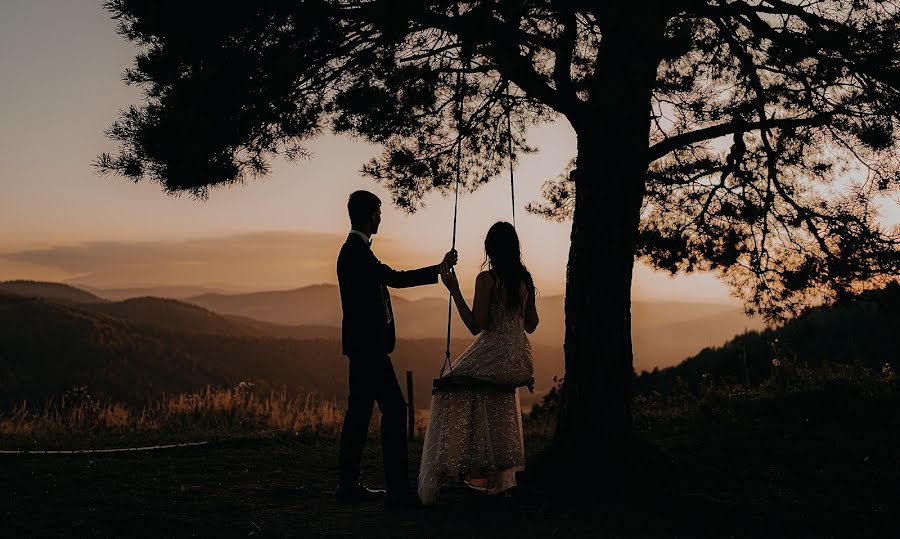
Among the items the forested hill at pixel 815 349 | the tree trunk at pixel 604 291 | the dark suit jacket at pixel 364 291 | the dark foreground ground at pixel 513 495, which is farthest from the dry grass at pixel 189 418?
the forested hill at pixel 815 349

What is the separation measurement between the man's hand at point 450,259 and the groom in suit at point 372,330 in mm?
306

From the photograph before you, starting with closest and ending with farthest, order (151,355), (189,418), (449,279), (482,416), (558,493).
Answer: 1. (449,279)
2. (482,416)
3. (558,493)
4. (189,418)
5. (151,355)

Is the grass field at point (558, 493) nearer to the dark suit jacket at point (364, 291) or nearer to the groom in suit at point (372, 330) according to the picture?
the groom in suit at point (372, 330)

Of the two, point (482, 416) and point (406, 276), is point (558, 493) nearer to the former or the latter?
point (482, 416)

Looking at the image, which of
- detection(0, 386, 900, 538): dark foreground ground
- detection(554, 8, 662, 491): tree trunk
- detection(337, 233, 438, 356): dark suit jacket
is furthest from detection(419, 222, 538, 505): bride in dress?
detection(554, 8, 662, 491): tree trunk

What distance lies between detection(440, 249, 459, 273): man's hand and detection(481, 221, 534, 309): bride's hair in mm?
234

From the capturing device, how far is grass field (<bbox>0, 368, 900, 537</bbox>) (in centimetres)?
546

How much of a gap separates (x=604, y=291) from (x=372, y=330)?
2088 mm

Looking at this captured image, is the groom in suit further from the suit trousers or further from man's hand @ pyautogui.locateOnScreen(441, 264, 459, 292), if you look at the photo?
man's hand @ pyautogui.locateOnScreen(441, 264, 459, 292)

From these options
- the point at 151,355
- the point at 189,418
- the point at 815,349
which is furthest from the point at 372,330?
the point at 151,355

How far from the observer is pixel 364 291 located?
219 inches

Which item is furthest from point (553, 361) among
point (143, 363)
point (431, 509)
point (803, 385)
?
point (431, 509)

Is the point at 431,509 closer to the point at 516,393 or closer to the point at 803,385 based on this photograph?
the point at 516,393

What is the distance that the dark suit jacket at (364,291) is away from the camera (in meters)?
5.54
